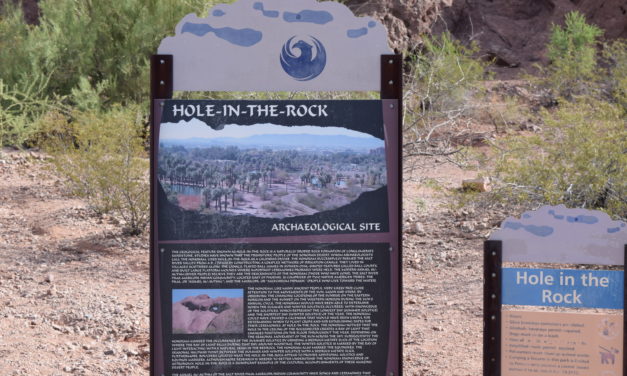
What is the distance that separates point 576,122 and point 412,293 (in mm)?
2094

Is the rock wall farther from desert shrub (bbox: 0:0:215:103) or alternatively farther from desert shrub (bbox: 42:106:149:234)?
desert shrub (bbox: 42:106:149:234)

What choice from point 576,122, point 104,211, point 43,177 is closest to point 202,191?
point 576,122

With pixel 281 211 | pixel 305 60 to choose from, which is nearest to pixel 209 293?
pixel 281 211

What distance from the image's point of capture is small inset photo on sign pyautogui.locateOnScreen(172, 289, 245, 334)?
3.31m

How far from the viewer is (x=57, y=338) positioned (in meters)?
5.25

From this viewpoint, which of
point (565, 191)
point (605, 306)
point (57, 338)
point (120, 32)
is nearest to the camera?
point (605, 306)

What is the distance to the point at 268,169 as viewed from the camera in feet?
11.0

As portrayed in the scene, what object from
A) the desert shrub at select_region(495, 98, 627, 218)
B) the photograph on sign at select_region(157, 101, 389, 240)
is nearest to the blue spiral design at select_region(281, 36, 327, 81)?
the photograph on sign at select_region(157, 101, 389, 240)

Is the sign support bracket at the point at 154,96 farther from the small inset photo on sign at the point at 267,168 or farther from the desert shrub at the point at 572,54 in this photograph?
the desert shrub at the point at 572,54

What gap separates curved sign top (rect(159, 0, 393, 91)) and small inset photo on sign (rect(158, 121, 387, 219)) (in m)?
0.18

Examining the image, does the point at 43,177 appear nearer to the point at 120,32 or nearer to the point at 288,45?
the point at 120,32

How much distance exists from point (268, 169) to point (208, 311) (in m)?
0.58

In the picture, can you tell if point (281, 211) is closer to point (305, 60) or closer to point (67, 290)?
point (305, 60)

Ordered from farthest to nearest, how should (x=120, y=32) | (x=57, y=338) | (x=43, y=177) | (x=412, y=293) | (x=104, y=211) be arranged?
(x=120, y=32) → (x=43, y=177) → (x=104, y=211) → (x=412, y=293) → (x=57, y=338)
